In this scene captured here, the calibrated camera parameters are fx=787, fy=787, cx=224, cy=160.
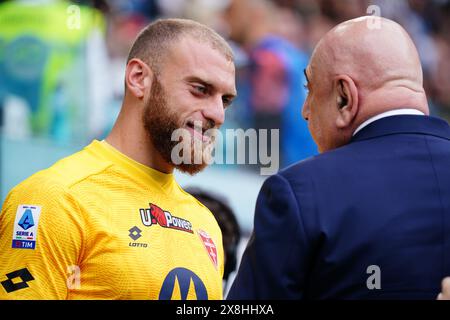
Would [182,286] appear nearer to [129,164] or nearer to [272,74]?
[129,164]

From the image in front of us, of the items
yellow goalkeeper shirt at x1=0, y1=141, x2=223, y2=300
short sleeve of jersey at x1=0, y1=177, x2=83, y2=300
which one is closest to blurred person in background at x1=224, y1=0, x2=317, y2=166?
yellow goalkeeper shirt at x1=0, y1=141, x2=223, y2=300

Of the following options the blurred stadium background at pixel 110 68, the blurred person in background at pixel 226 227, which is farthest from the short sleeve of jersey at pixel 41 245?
the blurred stadium background at pixel 110 68

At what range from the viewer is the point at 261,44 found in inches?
225

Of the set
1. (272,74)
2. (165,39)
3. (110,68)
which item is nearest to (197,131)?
(165,39)

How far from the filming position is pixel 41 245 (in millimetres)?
2430

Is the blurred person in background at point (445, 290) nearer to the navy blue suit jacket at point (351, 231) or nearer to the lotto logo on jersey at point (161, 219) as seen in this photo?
the navy blue suit jacket at point (351, 231)

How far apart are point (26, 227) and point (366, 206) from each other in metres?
1.09

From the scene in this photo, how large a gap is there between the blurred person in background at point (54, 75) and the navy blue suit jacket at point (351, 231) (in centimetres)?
377

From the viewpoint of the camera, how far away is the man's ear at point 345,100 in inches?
84.6

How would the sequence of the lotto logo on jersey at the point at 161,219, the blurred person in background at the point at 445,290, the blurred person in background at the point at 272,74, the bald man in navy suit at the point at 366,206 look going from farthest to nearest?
the blurred person in background at the point at 272,74 < the lotto logo on jersey at the point at 161,219 < the bald man in navy suit at the point at 366,206 < the blurred person in background at the point at 445,290

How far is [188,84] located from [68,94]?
10.1 ft

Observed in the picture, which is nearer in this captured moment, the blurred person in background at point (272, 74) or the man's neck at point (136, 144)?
the man's neck at point (136, 144)
